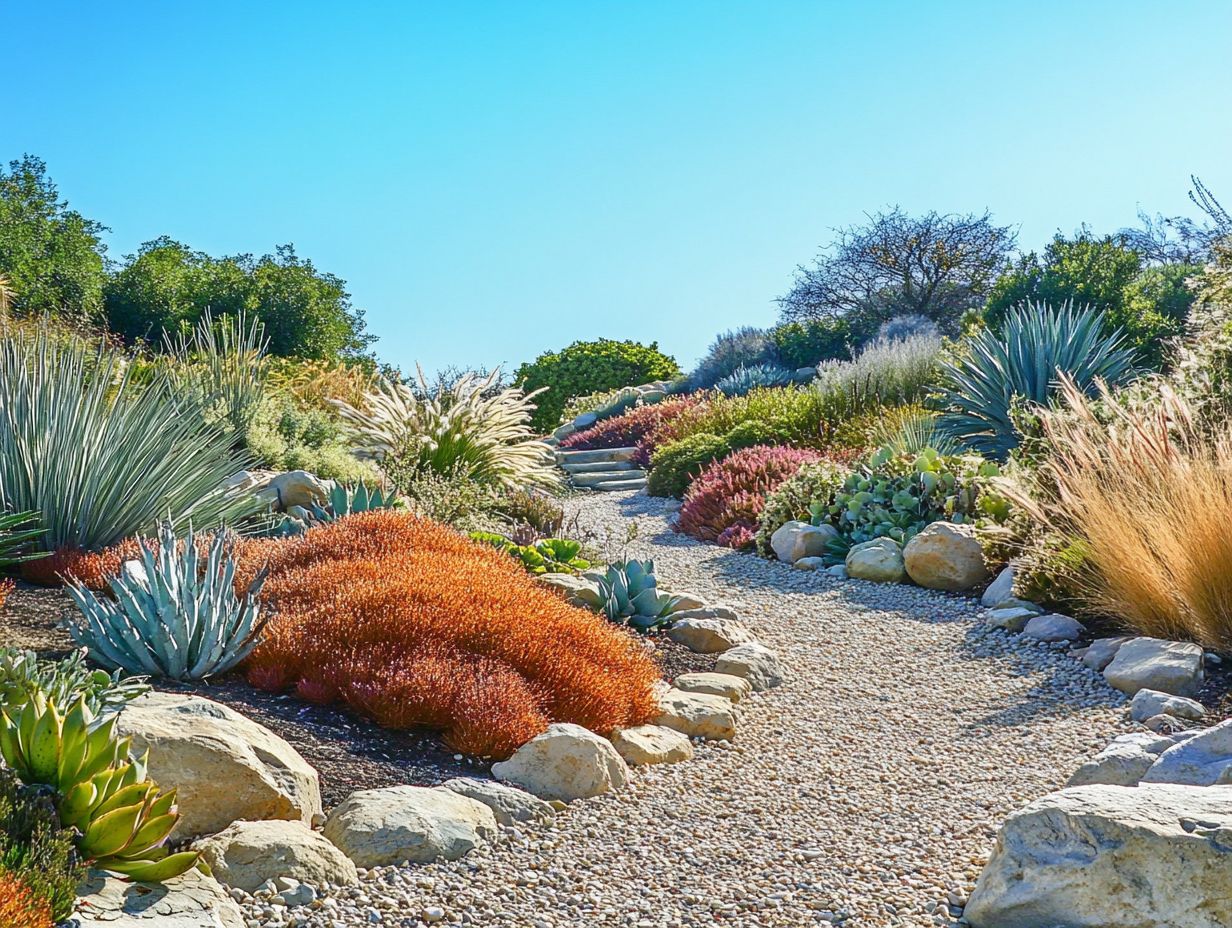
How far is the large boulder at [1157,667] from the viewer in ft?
16.9

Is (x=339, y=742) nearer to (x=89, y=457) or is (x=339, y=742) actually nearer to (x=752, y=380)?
(x=89, y=457)

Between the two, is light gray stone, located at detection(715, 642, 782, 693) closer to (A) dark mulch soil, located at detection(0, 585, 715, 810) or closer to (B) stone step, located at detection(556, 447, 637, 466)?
(A) dark mulch soil, located at detection(0, 585, 715, 810)

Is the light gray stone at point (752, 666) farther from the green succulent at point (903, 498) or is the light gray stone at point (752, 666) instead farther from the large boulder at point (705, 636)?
the green succulent at point (903, 498)

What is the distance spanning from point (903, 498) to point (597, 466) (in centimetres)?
948

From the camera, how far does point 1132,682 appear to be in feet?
17.3

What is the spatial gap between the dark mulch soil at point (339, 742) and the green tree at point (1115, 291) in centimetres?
1419

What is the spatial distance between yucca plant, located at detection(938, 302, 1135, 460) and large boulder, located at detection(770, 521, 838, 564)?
2.62 metres

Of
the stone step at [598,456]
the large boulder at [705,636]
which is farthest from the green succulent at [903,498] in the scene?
the stone step at [598,456]

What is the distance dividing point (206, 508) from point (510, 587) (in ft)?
9.22

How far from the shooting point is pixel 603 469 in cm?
1803

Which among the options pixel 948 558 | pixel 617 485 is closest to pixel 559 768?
pixel 948 558

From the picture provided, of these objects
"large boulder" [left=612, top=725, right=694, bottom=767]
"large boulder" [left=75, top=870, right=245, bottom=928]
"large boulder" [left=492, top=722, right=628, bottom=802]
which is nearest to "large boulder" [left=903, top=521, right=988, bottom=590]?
"large boulder" [left=612, top=725, right=694, bottom=767]

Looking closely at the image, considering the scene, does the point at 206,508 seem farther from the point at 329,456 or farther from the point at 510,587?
the point at 329,456

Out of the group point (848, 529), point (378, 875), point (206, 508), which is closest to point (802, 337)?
point (848, 529)
